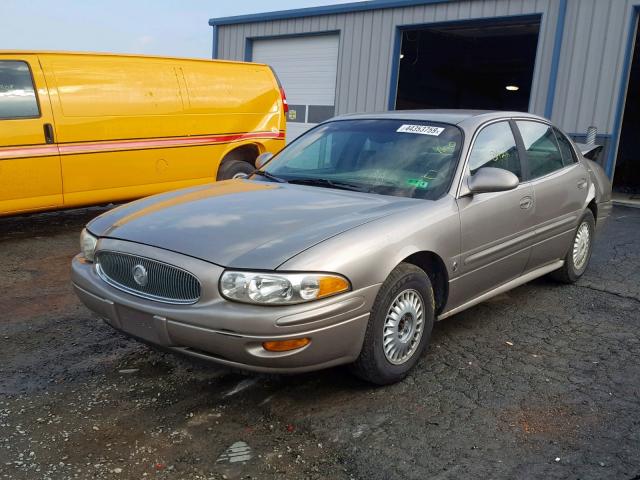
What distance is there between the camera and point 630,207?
11336 mm

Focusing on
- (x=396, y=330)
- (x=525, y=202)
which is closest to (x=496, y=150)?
(x=525, y=202)

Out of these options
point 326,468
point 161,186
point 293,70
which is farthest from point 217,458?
point 293,70

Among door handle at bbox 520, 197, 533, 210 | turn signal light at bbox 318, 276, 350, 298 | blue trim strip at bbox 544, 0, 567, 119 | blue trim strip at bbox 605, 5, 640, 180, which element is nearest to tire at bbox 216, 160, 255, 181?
door handle at bbox 520, 197, 533, 210

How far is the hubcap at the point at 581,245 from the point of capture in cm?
542

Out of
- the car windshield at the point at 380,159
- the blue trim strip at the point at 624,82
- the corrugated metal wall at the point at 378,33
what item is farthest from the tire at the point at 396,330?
the corrugated metal wall at the point at 378,33

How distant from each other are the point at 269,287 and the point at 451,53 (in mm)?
17960

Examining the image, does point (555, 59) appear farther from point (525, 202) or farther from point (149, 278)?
point (149, 278)

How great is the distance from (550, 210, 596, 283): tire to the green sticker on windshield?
2.06 m

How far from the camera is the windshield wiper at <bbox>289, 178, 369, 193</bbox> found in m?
3.91

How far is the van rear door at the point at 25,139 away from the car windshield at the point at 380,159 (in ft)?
9.74

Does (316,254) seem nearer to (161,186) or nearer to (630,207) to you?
(161,186)

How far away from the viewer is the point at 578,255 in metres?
5.52

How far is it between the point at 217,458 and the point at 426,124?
8.59 ft

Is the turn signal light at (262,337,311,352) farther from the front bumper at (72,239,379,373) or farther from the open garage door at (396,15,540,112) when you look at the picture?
the open garage door at (396,15,540,112)
